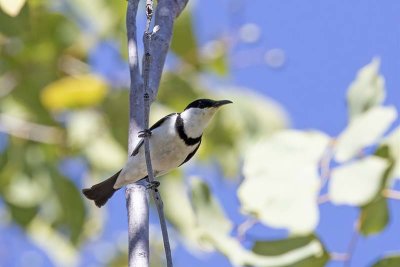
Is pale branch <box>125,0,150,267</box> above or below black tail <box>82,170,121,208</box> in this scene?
below

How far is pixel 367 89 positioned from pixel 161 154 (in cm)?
75

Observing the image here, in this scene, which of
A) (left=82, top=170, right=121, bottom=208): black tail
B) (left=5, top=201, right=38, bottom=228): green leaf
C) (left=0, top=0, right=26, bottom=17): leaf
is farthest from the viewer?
(left=5, top=201, right=38, bottom=228): green leaf

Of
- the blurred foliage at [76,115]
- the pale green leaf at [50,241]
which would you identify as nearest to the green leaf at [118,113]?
the blurred foliage at [76,115]

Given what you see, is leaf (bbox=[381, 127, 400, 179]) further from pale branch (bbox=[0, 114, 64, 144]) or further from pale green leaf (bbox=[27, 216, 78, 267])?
pale green leaf (bbox=[27, 216, 78, 267])

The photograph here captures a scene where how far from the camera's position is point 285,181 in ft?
10.8

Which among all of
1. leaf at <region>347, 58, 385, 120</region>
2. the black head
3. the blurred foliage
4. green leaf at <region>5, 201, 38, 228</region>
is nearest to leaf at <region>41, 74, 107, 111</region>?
the blurred foliage

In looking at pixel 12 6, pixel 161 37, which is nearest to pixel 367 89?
pixel 161 37

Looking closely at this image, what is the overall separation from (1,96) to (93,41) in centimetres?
56

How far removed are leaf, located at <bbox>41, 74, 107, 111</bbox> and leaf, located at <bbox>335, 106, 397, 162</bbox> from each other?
1.80 metres

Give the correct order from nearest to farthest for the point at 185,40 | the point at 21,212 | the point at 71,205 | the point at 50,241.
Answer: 1. the point at 71,205
2. the point at 185,40
3. the point at 21,212
4. the point at 50,241

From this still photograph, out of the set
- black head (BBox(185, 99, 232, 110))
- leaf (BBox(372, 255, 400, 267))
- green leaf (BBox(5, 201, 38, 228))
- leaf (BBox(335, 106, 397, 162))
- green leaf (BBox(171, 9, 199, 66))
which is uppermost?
green leaf (BBox(171, 9, 199, 66))

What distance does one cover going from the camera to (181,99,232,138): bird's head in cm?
338

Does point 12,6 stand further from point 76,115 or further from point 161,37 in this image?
point 76,115

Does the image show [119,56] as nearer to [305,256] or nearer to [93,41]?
[93,41]
